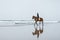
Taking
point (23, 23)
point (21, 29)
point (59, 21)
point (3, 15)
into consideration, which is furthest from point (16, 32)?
point (59, 21)

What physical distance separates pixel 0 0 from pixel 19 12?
27 cm

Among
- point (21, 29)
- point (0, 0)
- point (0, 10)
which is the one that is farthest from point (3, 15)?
point (21, 29)

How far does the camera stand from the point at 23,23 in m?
1.28

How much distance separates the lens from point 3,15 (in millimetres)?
1264

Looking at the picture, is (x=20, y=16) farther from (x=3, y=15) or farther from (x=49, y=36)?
(x=49, y=36)

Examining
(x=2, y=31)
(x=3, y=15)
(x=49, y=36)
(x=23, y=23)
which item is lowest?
(x=49, y=36)

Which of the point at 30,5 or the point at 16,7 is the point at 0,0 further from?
the point at 30,5

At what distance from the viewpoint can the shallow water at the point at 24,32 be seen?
1.33m

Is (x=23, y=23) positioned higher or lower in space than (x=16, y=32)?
higher

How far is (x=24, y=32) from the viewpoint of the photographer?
1.37 m

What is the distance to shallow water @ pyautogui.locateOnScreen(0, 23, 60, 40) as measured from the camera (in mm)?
1325

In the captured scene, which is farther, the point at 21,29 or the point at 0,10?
the point at 21,29

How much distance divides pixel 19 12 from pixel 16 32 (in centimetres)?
28

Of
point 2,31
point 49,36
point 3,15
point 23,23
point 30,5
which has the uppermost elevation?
point 30,5
